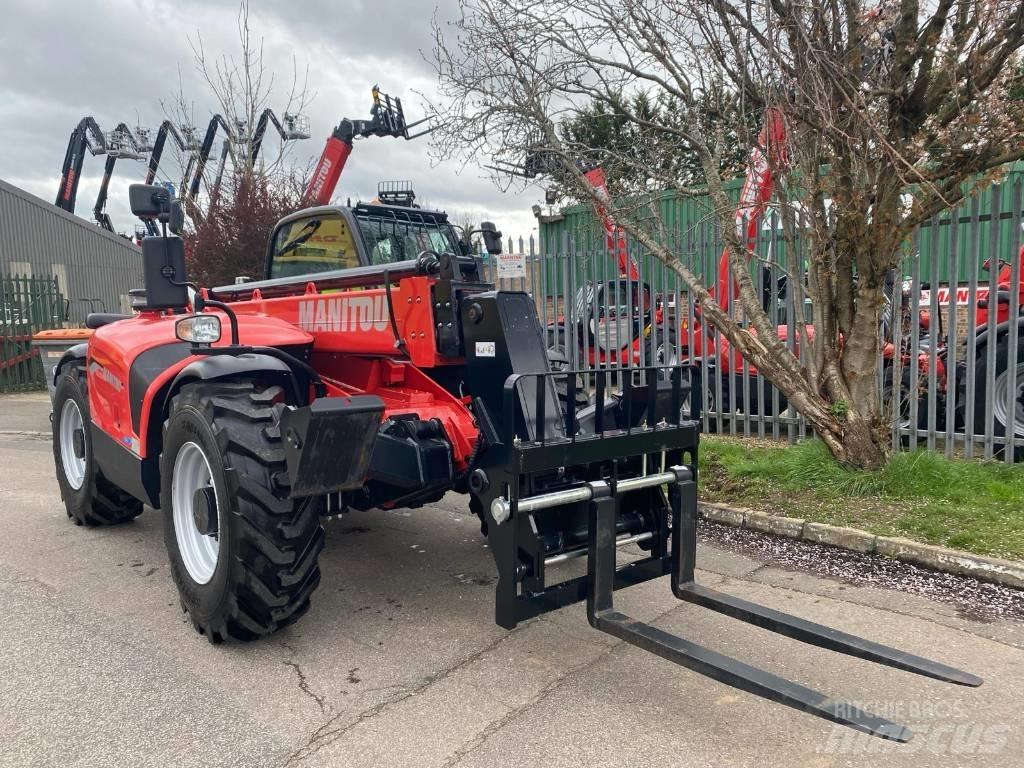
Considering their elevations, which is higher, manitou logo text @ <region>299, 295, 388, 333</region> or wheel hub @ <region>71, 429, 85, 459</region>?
manitou logo text @ <region>299, 295, 388, 333</region>

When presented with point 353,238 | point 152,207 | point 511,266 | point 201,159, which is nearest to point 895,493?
point 353,238

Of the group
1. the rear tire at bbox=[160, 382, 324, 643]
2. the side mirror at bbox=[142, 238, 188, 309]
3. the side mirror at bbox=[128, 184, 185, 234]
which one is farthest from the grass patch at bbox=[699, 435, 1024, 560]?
the side mirror at bbox=[128, 184, 185, 234]

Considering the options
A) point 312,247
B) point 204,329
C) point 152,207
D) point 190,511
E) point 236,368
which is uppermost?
point 152,207

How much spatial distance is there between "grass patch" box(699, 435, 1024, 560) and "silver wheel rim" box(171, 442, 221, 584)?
3.58m

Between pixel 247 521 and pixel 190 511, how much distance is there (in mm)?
819

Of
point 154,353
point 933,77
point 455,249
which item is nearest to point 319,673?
point 154,353

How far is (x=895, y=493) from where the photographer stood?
5.33m

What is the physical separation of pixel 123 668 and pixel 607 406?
2.55 meters

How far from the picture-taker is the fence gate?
49.1 feet

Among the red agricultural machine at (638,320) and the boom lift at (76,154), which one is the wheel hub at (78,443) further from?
the boom lift at (76,154)

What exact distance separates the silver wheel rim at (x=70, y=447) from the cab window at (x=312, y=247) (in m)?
1.95

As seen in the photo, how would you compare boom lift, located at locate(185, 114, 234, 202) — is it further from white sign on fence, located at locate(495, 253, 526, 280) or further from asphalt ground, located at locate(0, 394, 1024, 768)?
asphalt ground, located at locate(0, 394, 1024, 768)

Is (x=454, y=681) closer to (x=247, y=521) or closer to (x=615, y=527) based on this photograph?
(x=615, y=527)

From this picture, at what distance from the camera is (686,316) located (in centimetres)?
839
